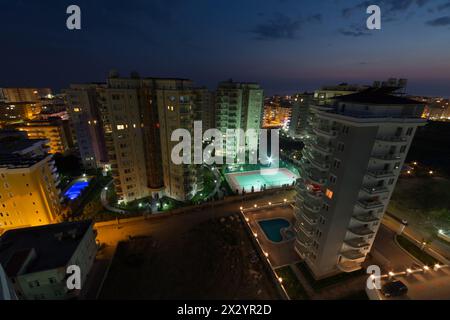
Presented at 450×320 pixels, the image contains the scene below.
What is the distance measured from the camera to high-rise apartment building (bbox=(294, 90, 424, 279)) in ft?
69.9

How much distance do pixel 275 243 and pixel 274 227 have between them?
4.35 m

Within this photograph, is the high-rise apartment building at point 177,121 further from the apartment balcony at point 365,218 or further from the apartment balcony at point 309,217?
the apartment balcony at point 365,218

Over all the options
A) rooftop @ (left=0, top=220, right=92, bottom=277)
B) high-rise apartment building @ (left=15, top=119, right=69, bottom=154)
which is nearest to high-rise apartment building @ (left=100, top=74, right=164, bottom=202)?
rooftop @ (left=0, top=220, right=92, bottom=277)

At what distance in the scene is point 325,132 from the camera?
2419 centimetres

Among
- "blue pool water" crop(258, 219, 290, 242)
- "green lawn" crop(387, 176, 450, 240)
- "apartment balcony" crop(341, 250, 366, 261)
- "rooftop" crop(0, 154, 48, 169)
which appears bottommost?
"blue pool water" crop(258, 219, 290, 242)

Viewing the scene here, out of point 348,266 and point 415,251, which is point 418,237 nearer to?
point 415,251

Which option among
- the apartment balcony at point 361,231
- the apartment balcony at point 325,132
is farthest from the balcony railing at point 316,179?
the apartment balcony at point 361,231

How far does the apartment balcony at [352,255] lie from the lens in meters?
26.6

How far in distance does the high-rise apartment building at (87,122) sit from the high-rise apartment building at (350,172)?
5347 cm

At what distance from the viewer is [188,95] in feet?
123

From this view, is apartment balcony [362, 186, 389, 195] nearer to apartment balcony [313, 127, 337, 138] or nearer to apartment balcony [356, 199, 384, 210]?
apartment balcony [356, 199, 384, 210]

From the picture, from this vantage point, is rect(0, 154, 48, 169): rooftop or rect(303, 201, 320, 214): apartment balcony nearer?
rect(303, 201, 320, 214): apartment balcony

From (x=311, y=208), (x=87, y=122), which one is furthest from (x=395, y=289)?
(x=87, y=122)

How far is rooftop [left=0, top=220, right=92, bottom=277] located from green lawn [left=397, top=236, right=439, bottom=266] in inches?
1908
